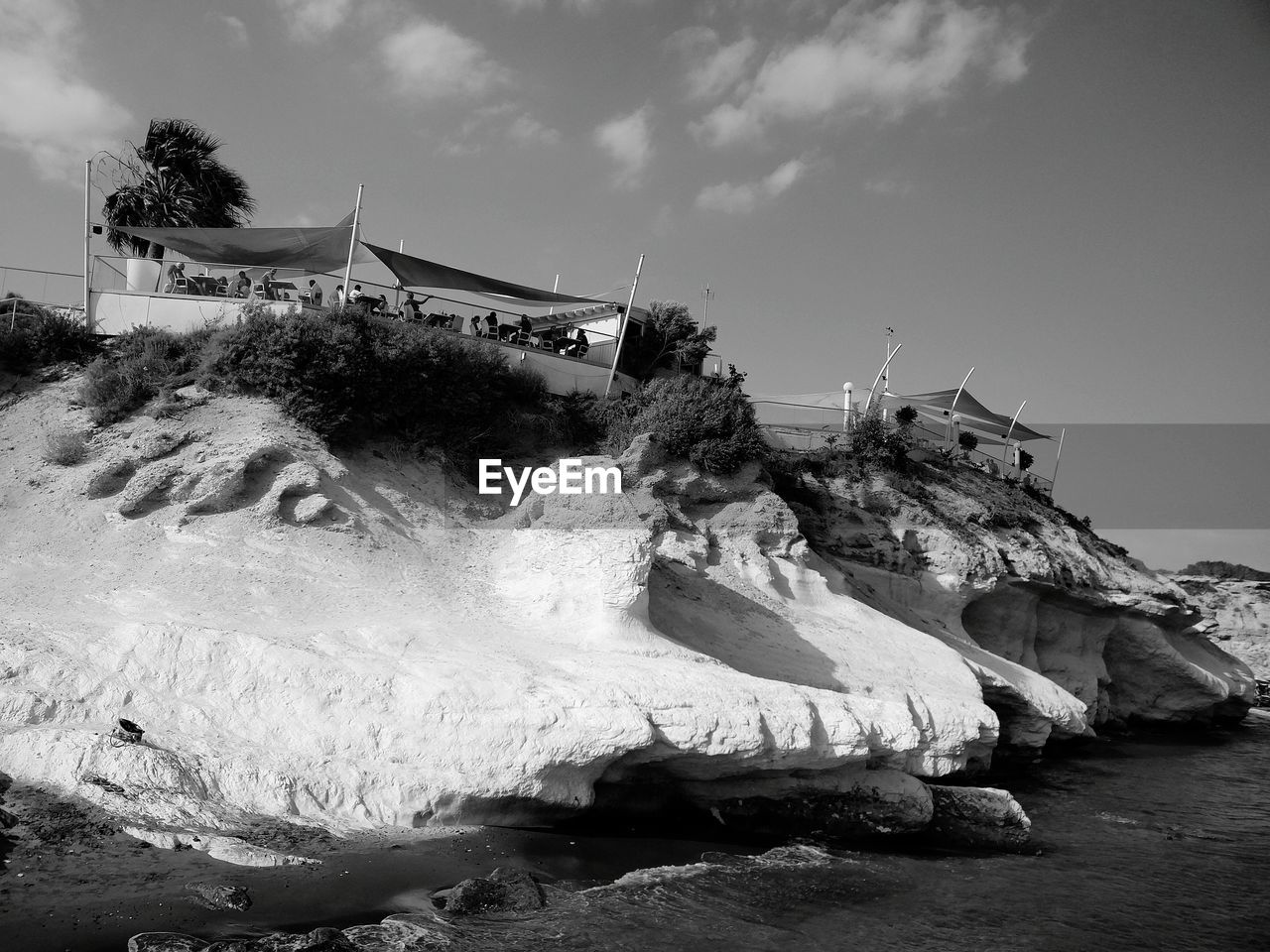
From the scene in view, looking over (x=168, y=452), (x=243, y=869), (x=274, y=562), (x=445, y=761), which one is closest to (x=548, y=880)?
(x=445, y=761)

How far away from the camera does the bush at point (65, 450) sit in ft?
43.6

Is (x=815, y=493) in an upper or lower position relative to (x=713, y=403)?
lower

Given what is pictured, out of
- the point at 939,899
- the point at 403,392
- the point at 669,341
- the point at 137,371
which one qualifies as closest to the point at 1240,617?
the point at 669,341

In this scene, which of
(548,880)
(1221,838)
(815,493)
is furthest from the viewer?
(815,493)

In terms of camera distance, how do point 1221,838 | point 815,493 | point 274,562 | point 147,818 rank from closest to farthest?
point 147,818 → point 274,562 → point 1221,838 → point 815,493

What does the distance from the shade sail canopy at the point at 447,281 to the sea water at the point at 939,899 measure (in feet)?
40.4

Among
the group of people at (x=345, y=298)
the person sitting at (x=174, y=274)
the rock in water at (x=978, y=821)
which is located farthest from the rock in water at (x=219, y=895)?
the person sitting at (x=174, y=274)

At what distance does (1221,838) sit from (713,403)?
423 inches

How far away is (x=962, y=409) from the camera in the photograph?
32.4m

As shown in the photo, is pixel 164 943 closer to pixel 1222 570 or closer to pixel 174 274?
pixel 174 274

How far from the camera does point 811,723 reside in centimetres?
1054

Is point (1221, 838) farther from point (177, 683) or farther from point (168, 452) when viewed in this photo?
point (168, 452)

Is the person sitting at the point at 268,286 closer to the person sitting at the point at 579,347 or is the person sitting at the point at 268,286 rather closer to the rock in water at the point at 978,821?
the person sitting at the point at 579,347

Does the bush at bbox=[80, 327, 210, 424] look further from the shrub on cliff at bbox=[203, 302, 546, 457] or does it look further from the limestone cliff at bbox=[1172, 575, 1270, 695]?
the limestone cliff at bbox=[1172, 575, 1270, 695]
